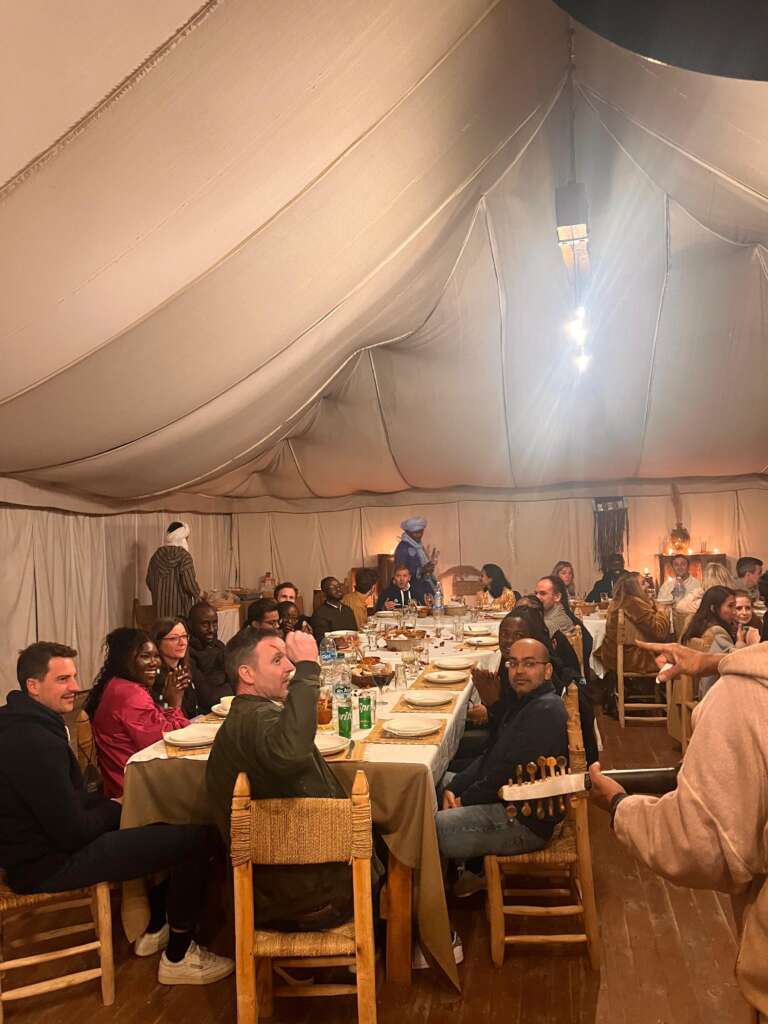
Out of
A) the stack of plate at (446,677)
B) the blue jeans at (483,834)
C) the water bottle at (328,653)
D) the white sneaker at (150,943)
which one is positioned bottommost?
the white sneaker at (150,943)

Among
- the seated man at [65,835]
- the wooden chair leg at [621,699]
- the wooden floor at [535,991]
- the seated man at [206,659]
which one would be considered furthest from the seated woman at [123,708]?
the wooden chair leg at [621,699]

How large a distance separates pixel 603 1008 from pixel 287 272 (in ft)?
12.1

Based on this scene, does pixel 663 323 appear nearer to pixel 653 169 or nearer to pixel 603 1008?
pixel 653 169

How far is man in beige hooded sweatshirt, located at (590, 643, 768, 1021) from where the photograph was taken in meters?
1.43

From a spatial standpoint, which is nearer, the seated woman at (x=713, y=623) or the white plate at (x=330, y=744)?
the white plate at (x=330, y=744)

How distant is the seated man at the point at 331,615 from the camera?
690 centimetres

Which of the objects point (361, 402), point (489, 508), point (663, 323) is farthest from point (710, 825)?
point (489, 508)

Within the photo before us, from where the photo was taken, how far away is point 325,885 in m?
2.44

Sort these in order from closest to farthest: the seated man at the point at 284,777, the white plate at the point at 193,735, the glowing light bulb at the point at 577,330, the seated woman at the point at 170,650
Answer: the seated man at the point at 284,777 < the white plate at the point at 193,735 < the seated woman at the point at 170,650 < the glowing light bulb at the point at 577,330

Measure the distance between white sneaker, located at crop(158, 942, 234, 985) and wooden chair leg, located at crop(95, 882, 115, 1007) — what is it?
0.64 feet

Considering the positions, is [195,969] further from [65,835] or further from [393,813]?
[393,813]

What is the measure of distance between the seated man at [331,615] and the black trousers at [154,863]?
12.5 feet

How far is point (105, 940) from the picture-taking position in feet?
9.17

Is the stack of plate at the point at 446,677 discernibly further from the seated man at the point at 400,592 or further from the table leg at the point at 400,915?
the seated man at the point at 400,592
